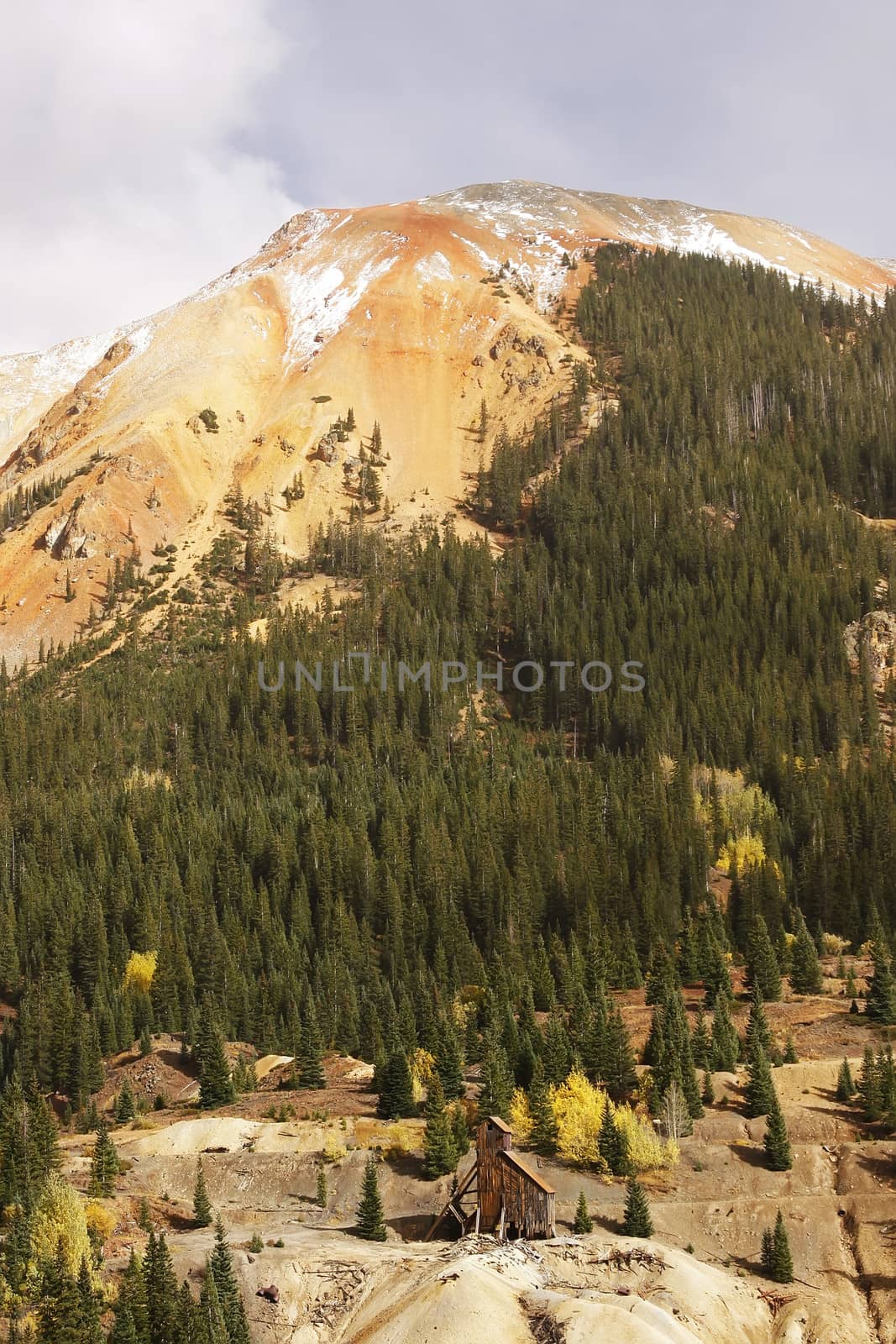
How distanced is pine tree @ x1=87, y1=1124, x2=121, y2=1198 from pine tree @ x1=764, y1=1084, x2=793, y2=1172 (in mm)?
33412

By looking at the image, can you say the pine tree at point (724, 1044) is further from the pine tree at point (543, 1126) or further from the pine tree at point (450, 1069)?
the pine tree at point (450, 1069)

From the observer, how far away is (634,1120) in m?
67.3

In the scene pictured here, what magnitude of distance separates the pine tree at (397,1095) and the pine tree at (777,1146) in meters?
21.4

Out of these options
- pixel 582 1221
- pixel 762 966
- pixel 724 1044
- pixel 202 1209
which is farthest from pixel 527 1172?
pixel 762 966

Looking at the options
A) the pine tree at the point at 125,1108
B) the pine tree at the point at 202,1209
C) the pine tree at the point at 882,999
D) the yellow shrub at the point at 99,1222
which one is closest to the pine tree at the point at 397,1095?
the pine tree at the point at 125,1108

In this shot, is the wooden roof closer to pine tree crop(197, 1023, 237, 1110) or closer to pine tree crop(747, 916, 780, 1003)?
pine tree crop(197, 1023, 237, 1110)

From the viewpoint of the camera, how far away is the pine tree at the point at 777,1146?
67.2 metres

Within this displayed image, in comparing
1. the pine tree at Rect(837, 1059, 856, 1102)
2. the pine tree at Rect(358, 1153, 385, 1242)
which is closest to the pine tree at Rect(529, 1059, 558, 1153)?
the pine tree at Rect(358, 1153, 385, 1242)

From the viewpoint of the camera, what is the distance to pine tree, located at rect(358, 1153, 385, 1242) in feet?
188

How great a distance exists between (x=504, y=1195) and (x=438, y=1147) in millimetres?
10859

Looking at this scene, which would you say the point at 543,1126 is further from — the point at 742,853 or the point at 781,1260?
the point at 742,853

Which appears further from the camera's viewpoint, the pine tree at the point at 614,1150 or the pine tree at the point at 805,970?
the pine tree at the point at 805,970

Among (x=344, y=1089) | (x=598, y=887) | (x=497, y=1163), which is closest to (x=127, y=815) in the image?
(x=598, y=887)

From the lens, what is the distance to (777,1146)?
6738cm
